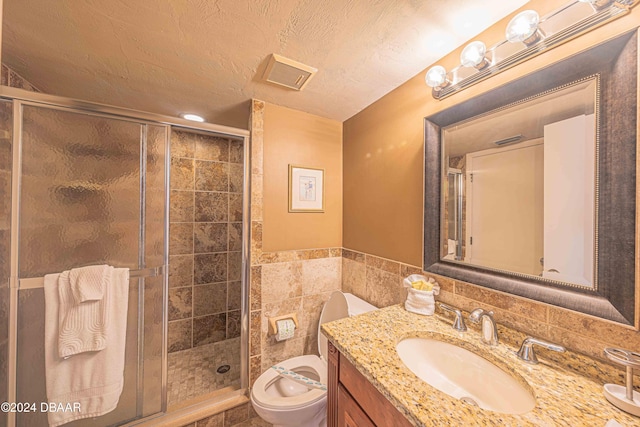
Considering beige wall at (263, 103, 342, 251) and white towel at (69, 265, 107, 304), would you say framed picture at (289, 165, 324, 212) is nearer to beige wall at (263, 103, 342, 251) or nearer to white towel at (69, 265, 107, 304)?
beige wall at (263, 103, 342, 251)

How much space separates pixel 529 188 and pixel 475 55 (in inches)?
22.2

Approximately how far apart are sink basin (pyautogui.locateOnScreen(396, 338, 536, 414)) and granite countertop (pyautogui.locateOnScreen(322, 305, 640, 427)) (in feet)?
0.09

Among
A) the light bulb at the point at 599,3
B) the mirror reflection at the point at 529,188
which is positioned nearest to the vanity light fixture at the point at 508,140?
the mirror reflection at the point at 529,188

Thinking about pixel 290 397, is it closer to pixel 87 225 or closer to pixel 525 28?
pixel 87 225

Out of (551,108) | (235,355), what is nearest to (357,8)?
(551,108)

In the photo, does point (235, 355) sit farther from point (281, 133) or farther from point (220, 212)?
point (281, 133)

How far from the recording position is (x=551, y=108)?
0.75m

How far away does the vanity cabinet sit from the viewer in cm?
63

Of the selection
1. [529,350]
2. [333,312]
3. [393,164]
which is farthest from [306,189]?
[529,350]

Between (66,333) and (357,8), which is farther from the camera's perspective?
(66,333)

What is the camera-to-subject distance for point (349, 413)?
30.5 inches

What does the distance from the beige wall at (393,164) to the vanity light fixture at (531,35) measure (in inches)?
1.6

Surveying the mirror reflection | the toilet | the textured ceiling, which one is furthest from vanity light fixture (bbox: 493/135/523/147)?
the toilet

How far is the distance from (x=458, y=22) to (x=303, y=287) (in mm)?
1677
